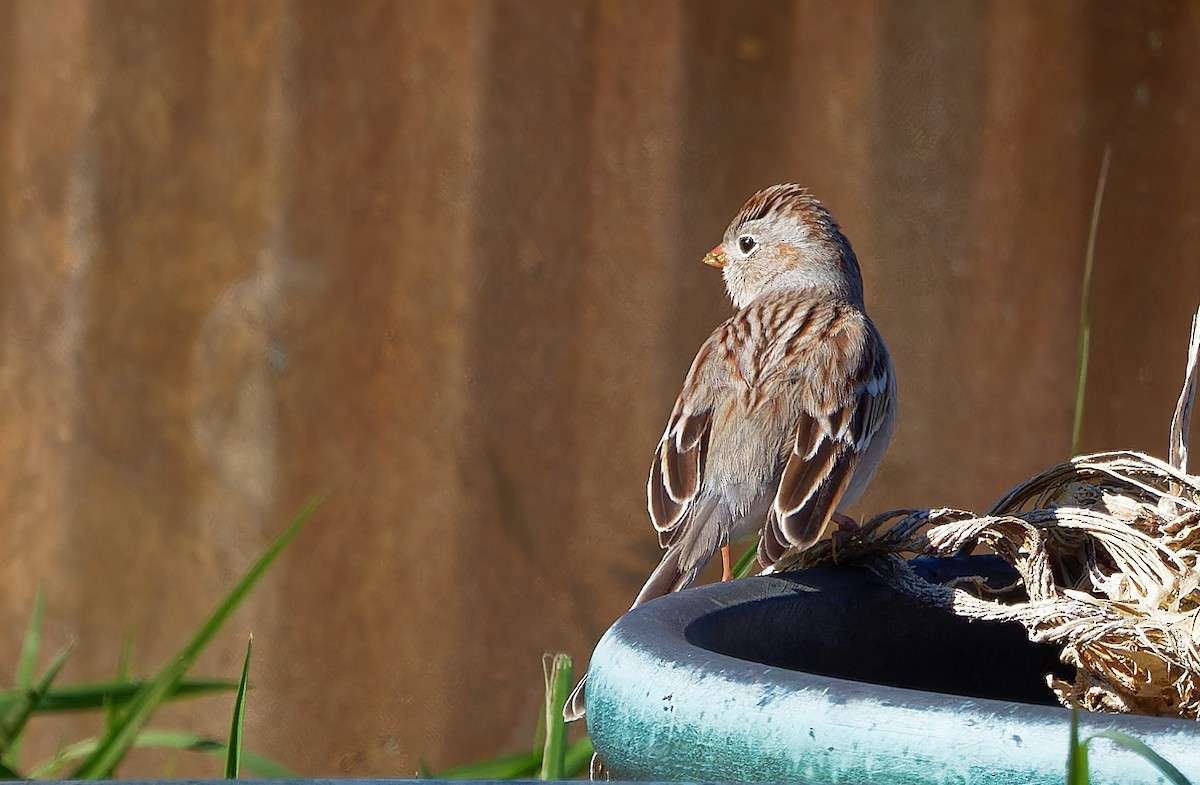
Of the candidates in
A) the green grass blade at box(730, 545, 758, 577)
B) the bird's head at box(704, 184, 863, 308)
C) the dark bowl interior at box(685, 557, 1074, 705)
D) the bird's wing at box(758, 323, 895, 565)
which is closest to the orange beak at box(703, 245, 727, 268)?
the bird's head at box(704, 184, 863, 308)

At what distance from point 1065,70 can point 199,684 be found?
106 inches

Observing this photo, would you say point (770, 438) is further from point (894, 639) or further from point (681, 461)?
point (894, 639)

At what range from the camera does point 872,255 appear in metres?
4.27

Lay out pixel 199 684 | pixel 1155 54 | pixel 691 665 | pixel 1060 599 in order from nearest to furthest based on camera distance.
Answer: pixel 691 665 < pixel 1060 599 < pixel 199 684 < pixel 1155 54

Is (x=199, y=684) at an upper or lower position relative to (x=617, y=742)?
lower

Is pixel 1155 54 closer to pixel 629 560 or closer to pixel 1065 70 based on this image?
pixel 1065 70

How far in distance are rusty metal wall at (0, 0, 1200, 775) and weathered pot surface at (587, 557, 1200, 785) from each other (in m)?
2.23

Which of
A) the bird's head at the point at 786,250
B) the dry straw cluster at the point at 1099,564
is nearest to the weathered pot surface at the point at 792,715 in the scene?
the dry straw cluster at the point at 1099,564

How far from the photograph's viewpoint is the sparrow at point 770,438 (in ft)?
9.74

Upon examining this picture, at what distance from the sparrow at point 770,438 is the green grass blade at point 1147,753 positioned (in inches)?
58.7

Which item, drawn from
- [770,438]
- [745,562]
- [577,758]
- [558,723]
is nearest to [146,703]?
[558,723]

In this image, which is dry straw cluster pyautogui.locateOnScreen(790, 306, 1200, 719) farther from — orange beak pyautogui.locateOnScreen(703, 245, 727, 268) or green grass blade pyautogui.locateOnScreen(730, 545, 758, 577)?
orange beak pyautogui.locateOnScreen(703, 245, 727, 268)

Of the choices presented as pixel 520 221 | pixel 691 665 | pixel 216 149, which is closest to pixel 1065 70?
pixel 520 221

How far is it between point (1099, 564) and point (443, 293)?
2391 mm
